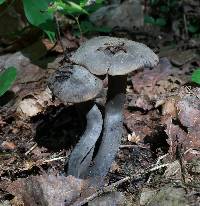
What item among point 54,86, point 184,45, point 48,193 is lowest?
point 184,45

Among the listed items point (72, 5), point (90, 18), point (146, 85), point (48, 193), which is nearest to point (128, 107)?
point (146, 85)

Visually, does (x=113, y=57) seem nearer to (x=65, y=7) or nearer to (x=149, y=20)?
(x=65, y=7)

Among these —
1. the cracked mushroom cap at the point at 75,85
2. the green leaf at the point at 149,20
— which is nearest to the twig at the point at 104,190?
the cracked mushroom cap at the point at 75,85

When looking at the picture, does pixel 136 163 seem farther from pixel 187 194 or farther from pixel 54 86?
pixel 54 86

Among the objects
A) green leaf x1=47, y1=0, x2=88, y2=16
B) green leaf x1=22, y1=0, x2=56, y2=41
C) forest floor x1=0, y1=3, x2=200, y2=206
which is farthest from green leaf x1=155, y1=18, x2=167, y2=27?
green leaf x1=47, y1=0, x2=88, y2=16

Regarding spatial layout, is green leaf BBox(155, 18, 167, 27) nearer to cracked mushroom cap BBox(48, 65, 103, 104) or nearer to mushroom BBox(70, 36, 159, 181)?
mushroom BBox(70, 36, 159, 181)

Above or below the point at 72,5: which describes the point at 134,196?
below

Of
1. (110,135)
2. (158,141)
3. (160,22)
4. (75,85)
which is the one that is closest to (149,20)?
(160,22)
